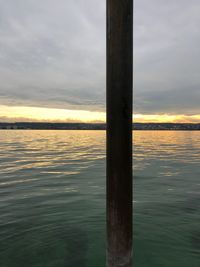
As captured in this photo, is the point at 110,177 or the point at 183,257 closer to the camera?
the point at 110,177

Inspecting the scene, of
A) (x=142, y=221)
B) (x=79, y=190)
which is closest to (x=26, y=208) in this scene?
(x=79, y=190)

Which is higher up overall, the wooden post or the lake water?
the wooden post

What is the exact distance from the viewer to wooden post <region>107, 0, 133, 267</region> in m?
2.79

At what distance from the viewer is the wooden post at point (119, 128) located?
9.17ft

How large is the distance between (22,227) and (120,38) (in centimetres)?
648

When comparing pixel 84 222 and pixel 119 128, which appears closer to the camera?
pixel 119 128

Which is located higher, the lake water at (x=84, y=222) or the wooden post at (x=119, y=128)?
the wooden post at (x=119, y=128)

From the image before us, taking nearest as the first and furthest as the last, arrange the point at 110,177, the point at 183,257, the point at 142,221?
the point at 110,177
the point at 183,257
the point at 142,221

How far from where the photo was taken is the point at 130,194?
3055 mm

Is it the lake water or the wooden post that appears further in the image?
the lake water

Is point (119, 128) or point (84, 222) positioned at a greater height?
point (119, 128)

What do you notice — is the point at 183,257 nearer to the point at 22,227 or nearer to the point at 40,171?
the point at 22,227

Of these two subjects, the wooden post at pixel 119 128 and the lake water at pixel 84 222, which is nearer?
the wooden post at pixel 119 128

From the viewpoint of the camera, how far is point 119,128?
9.66 ft
